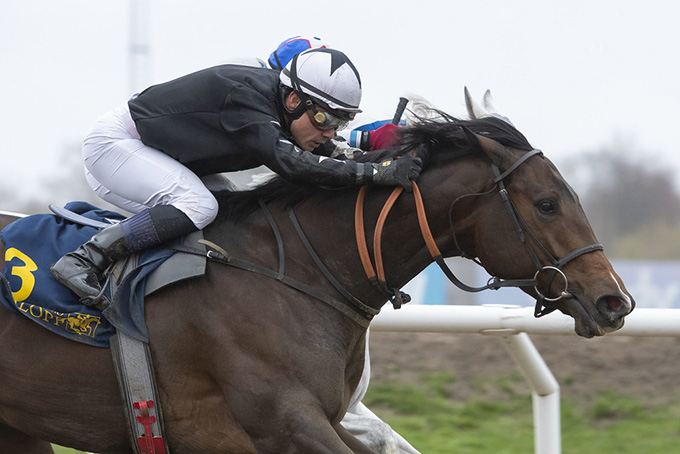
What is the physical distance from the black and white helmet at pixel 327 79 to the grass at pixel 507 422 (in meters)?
2.93

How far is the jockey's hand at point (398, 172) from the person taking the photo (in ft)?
10.8

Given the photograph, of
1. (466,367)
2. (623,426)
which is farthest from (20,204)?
(623,426)

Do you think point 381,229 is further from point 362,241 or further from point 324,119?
point 324,119

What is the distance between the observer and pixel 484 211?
3.30m

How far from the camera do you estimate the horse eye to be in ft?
10.6

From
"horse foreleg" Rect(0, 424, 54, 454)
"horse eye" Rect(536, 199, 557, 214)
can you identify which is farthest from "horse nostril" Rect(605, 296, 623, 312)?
"horse foreleg" Rect(0, 424, 54, 454)

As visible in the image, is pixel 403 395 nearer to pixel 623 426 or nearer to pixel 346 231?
pixel 623 426

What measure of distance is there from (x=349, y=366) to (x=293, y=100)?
1.03 m

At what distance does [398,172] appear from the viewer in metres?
3.31

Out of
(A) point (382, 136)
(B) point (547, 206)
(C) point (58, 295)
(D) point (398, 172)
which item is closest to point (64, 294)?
(C) point (58, 295)

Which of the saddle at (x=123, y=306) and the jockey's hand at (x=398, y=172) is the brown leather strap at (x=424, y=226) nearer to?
the jockey's hand at (x=398, y=172)

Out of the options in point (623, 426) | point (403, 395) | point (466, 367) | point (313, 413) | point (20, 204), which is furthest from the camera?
point (20, 204)

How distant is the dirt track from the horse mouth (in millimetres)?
4050

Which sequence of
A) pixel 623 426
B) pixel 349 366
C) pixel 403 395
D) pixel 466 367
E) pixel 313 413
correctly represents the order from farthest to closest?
pixel 466 367 < pixel 403 395 < pixel 623 426 < pixel 349 366 < pixel 313 413
